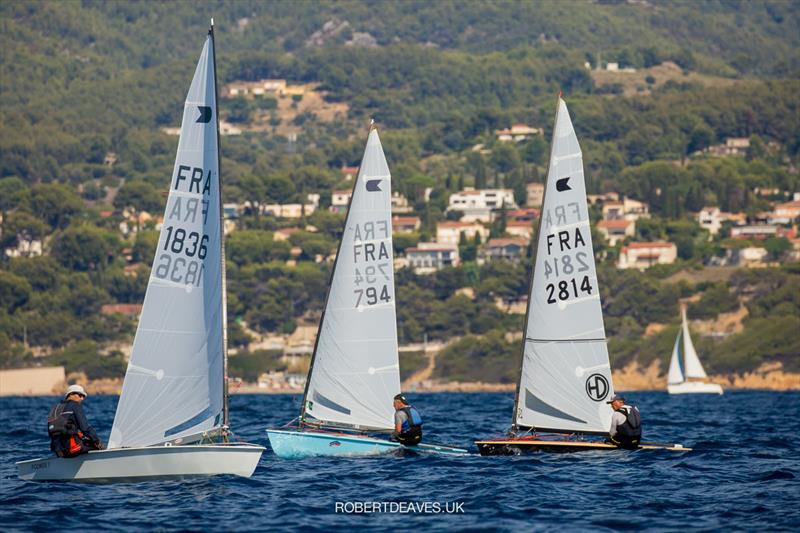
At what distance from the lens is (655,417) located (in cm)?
6444

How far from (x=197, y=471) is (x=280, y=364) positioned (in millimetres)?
134451

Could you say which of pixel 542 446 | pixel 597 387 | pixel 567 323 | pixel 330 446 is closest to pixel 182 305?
pixel 330 446

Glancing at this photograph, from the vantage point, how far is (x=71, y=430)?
95.5 ft

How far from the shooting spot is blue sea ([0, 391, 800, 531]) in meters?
26.5

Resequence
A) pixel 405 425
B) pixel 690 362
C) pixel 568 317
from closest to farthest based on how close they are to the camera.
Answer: pixel 405 425 < pixel 568 317 < pixel 690 362

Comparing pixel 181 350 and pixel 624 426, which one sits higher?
pixel 181 350

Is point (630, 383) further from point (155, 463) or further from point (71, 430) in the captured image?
point (71, 430)

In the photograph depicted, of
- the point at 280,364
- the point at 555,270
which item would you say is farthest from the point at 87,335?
the point at 555,270

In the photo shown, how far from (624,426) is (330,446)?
6341 millimetres

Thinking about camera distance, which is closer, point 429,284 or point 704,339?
point 704,339

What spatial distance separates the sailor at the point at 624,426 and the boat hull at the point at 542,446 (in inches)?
10.5

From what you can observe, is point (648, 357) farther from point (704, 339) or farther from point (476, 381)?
point (476, 381)

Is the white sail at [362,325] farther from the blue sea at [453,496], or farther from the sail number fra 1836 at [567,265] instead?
the sail number fra 1836 at [567,265]

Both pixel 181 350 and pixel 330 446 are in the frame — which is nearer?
pixel 181 350
